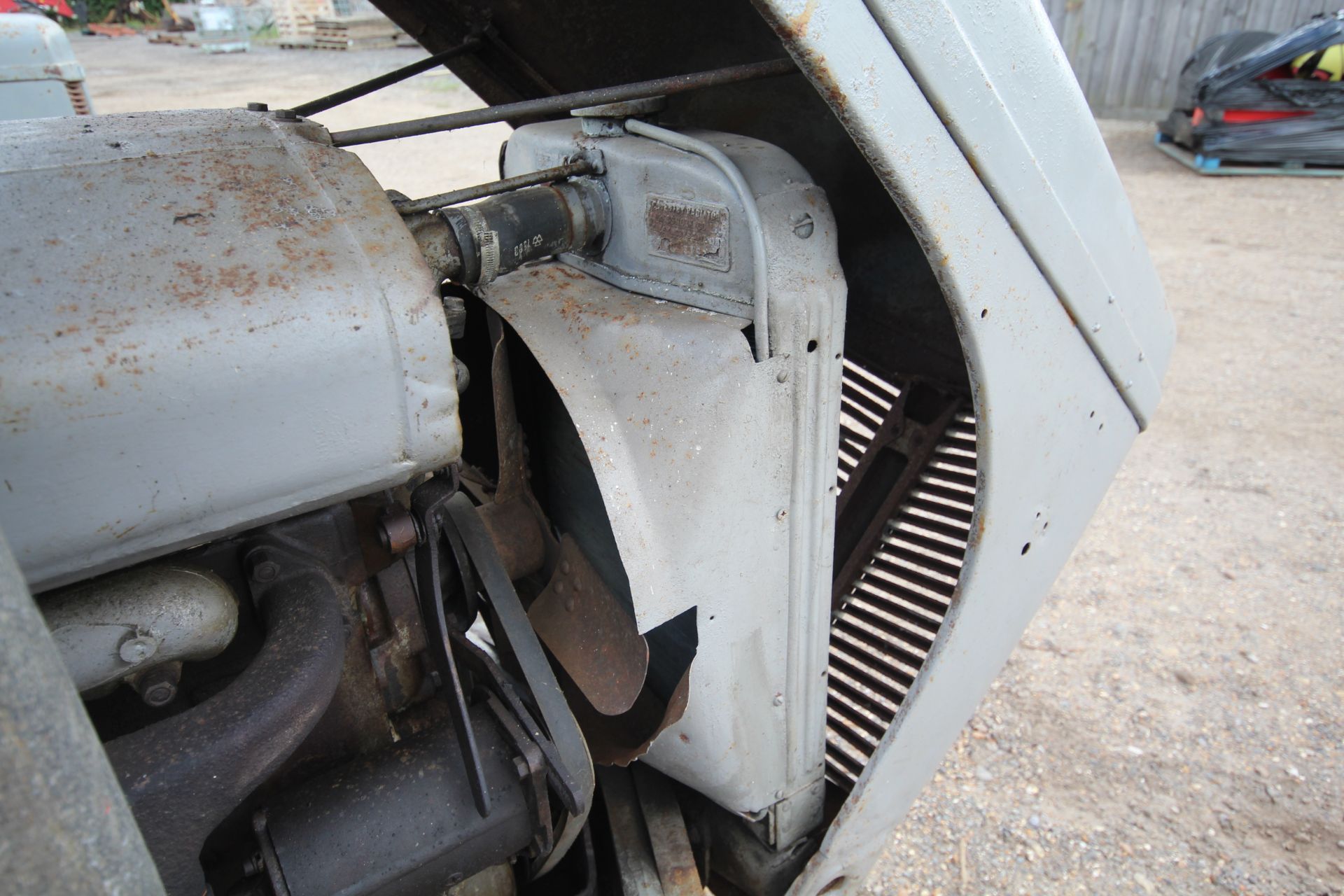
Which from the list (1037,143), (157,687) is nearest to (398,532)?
(157,687)

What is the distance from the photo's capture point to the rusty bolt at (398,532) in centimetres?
89

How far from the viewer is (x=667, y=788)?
1.25m

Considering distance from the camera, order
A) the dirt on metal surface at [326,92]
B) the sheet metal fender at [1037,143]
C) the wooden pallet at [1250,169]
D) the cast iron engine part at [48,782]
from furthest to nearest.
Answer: the dirt on metal surface at [326,92] < the wooden pallet at [1250,169] < the sheet metal fender at [1037,143] < the cast iron engine part at [48,782]

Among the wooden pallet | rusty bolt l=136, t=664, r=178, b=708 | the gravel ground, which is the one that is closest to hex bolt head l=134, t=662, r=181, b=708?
rusty bolt l=136, t=664, r=178, b=708

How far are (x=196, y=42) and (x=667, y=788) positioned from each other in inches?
639

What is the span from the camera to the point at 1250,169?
5.71 metres

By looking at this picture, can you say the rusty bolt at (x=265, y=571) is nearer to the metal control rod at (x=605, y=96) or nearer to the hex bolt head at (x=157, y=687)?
the hex bolt head at (x=157, y=687)

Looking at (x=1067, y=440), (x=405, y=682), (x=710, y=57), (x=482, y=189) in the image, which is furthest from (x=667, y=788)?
(x=710, y=57)

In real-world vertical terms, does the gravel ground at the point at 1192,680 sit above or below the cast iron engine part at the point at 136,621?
below

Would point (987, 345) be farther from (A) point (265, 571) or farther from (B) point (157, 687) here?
(B) point (157, 687)

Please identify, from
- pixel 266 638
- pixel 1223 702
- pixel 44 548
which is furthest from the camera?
pixel 1223 702

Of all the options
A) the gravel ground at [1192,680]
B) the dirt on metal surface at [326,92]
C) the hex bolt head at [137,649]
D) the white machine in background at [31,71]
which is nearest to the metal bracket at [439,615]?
the hex bolt head at [137,649]

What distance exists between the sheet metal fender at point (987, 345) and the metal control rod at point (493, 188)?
0.36 m

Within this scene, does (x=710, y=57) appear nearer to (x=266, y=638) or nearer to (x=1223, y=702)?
(x=266, y=638)
